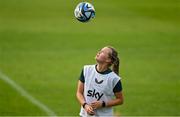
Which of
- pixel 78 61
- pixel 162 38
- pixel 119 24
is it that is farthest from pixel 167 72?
pixel 119 24

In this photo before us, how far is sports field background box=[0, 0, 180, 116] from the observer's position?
1667 cm

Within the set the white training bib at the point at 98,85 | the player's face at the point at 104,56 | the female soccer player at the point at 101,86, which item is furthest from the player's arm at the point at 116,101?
the player's face at the point at 104,56

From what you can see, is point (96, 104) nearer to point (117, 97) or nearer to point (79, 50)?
point (117, 97)

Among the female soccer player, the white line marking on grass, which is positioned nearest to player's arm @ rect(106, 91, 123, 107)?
the female soccer player

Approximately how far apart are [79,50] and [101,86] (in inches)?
513

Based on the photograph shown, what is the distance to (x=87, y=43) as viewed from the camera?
24.8 metres

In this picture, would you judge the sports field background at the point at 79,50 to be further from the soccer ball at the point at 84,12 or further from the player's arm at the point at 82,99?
the player's arm at the point at 82,99

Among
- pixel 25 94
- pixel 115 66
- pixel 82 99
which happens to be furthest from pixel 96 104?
pixel 25 94

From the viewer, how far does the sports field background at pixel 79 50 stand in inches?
656

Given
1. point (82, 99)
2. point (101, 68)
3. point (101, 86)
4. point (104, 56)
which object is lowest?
point (82, 99)

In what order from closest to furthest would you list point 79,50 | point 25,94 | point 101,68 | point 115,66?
1. point 101,68
2. point 115,66
3. point 25,94
4. point 79,50

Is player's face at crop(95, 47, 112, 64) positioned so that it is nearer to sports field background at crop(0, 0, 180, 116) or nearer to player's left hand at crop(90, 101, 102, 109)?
player's left hand at crop(90, 101, 102, 109)

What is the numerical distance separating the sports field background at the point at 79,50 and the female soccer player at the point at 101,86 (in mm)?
4848

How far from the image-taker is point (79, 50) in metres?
23.5
